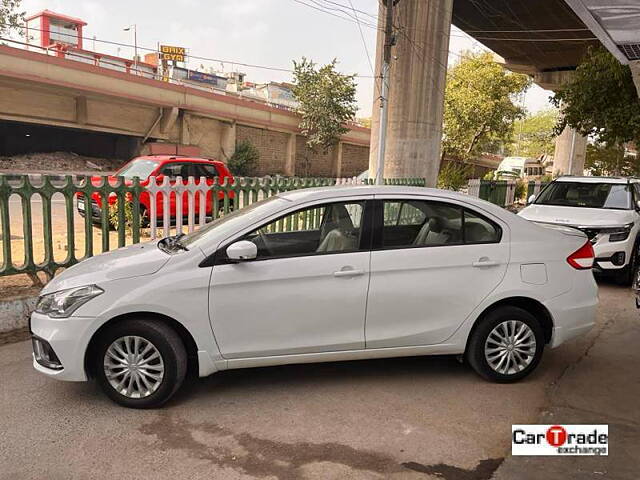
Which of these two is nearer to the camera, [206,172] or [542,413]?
[542,413]

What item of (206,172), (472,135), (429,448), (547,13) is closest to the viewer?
(429,448)

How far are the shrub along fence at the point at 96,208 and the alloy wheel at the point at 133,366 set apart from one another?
2527mm

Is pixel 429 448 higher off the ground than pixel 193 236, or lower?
lower

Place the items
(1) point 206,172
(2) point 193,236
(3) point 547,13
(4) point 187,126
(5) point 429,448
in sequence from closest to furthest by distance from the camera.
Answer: (5) point 429,448
(2) point 193,236
(1) point 206,172
(3) point 547,13
(4) point 187,126

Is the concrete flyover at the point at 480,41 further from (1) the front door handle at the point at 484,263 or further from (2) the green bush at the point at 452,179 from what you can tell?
(1) the front door handle at the point at 484,263

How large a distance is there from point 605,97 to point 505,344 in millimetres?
11150

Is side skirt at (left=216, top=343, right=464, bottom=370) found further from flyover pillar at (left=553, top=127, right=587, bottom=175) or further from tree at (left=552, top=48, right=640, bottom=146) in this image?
flyover pillar at (left=553, top=127, right=587, bottom=175)

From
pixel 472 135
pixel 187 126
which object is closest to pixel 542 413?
pixel 472 135

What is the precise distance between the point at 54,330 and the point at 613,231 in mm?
7453

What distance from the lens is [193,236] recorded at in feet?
14.3

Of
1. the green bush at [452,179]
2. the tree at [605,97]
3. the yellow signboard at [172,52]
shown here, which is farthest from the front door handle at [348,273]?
the yellow signboard at [172,52]

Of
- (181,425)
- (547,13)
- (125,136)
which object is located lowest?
(181,425)

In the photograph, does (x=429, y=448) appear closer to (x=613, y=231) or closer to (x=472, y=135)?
(x=613, y=231)

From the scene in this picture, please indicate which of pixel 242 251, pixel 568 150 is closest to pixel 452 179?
pixel 242 251
